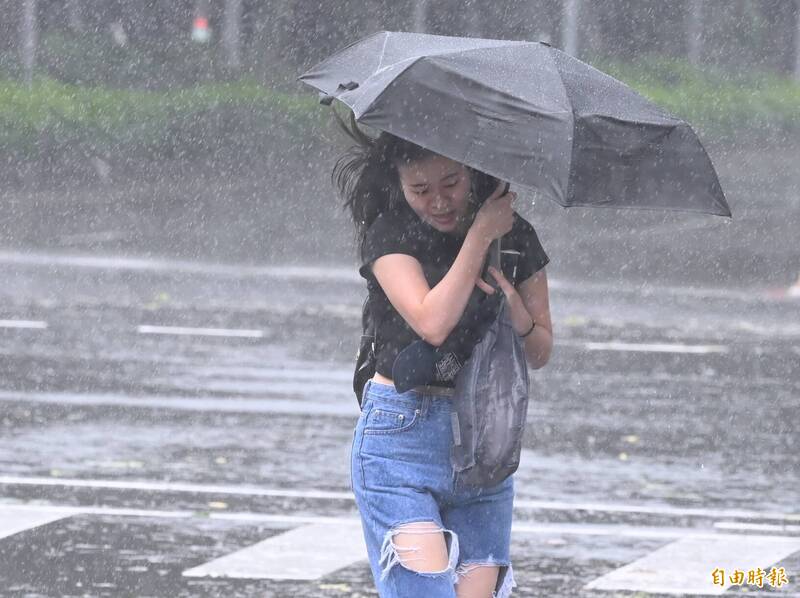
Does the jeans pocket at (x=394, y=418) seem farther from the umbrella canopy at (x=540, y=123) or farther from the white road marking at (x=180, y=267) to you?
the white road marking at (x=180, y=267)

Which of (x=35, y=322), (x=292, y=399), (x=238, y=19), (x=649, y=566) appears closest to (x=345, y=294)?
(x=35, y=322)

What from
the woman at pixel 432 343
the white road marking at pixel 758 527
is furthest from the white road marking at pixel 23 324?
the woman at pixel 432 343

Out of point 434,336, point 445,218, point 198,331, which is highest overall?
point 445,218

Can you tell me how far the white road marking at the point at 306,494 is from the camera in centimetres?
782

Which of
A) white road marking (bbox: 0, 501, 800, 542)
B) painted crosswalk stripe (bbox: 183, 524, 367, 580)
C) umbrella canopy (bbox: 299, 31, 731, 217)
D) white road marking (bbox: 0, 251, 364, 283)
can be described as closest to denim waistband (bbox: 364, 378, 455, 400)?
umbrella canopy (bbox: 299, 31, 731, 217)

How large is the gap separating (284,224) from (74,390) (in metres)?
8.68

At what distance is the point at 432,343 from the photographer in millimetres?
4020

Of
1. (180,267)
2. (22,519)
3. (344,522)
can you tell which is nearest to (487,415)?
(344,522)

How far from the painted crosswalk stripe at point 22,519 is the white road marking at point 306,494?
1.81 feet

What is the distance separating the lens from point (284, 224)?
18984 millimetres

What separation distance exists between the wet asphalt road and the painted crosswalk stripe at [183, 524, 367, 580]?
9 centimetres

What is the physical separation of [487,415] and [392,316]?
35cm

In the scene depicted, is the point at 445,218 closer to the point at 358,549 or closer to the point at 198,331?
the point at 358,549

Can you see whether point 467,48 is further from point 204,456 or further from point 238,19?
point 238,19
